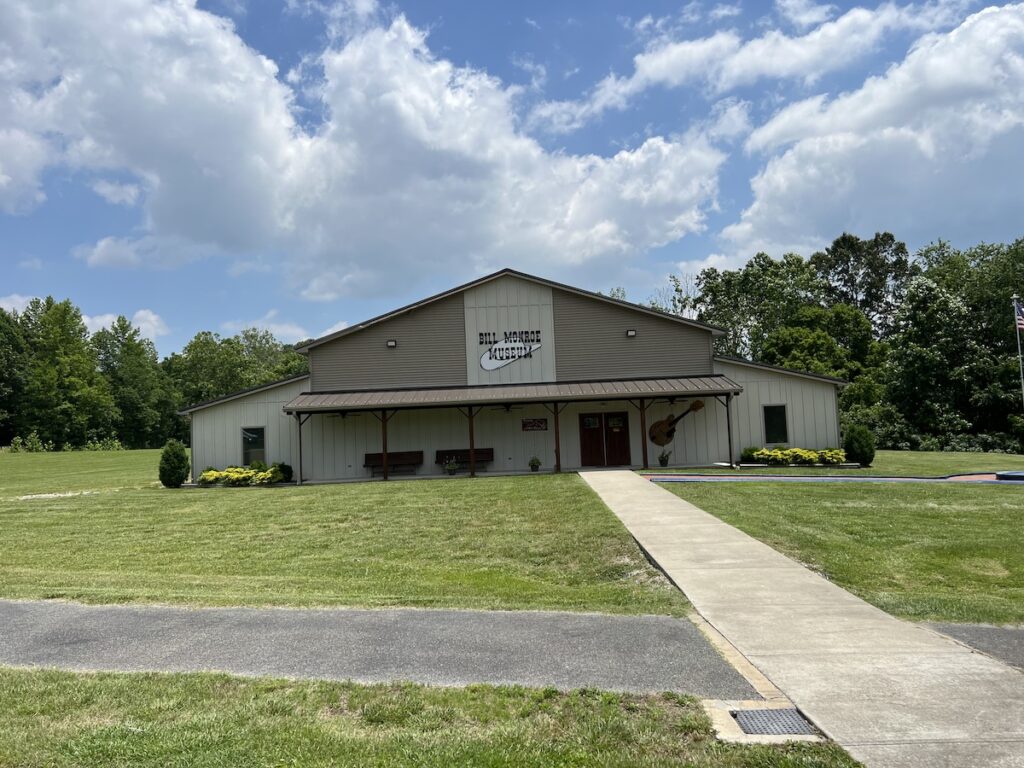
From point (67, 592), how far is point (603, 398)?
16.7 metres

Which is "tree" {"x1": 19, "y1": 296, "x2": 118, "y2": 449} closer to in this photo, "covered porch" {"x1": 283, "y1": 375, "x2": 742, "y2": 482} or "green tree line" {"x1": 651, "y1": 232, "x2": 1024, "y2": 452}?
"covered porch" {"x1": 283, "y1": 375, "x2": 742, "y2": 482}

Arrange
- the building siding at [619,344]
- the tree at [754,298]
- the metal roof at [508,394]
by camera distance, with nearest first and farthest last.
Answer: the metal roof at [508,394]
the building siding at [619,344]
the tree at [754,298]

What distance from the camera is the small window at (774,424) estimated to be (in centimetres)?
2373

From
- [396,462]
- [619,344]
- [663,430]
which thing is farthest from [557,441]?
[396,462]

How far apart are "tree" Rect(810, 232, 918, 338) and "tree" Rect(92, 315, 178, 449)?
6584cm

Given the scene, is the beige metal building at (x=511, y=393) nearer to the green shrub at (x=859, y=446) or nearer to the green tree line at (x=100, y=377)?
the green shrub at (x=859, y=446)

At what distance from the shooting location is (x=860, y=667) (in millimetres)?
4695

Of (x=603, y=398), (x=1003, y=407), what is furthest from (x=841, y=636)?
(x=1003, y=407)

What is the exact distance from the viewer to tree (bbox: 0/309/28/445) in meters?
60.4

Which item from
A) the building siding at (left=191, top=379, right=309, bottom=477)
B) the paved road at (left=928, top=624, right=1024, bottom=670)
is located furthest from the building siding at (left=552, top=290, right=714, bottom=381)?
the paved road at (left=928, top=624, right=1024, bottom=670)

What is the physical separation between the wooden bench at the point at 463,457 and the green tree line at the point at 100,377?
35792 mm

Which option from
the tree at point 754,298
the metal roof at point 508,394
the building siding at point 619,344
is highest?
the tree at point 754,298

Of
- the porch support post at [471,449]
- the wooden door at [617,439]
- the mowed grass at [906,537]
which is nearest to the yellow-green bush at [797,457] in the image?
the wooden door at [617,439]

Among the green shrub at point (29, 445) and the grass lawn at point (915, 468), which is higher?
the green shrub at point (29, 445)
